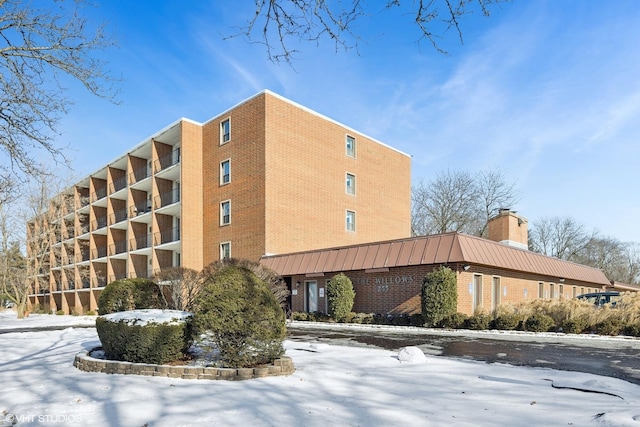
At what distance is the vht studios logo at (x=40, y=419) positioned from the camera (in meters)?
4.89

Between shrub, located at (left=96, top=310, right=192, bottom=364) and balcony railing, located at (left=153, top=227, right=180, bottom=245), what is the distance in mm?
23294

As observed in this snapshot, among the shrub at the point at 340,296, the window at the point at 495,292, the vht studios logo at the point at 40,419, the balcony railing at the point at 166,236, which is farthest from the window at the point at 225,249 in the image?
the vht studios logo at the point at 40,419

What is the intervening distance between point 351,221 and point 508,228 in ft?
33.0

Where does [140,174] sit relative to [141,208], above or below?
above

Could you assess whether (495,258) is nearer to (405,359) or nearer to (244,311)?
(405,359)

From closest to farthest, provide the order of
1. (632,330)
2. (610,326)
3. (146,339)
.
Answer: (146,339), (632,330), (610,326)


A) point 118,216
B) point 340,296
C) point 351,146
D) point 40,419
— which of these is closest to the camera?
point 40,419

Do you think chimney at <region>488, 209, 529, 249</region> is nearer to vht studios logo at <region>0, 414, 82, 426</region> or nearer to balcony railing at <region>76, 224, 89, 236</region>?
vht studios logo at <region>0, 414, 82, 426</region>

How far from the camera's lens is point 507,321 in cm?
1639

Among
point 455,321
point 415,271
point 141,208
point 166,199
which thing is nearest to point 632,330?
point 455,321

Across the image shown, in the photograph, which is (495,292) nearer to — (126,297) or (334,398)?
(126,297)

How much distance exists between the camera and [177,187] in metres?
32.4

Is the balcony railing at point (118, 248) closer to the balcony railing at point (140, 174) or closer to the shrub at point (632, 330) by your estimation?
the balcony railing at point (140, 174)

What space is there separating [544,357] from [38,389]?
9.49 m
